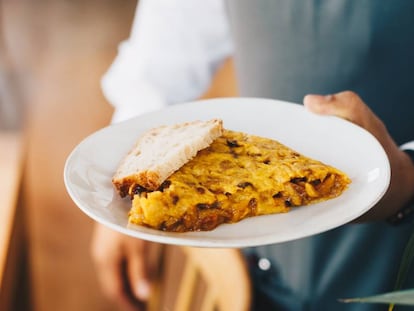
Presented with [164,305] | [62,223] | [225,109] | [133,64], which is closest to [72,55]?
[62,223]

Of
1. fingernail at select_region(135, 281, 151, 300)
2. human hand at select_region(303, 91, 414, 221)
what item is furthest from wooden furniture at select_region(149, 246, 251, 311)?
human hand at select_region(303, 91, 414, 221)

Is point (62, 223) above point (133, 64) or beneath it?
beneath

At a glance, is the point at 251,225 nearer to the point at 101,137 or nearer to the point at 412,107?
the point at 101,137

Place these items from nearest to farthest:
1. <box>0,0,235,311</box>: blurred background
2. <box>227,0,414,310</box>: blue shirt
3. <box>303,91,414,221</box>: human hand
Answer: <box>303,91,414,221</box>: human hand
<box>227,0,414,310</box>: blue shirt
<box>0,0,235,311</box>: blurred background

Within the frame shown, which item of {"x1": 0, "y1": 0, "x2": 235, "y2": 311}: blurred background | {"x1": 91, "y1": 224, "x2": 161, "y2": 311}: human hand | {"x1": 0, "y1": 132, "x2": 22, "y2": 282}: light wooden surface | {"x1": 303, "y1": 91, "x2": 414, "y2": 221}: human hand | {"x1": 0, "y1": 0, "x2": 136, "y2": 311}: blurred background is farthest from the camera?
{"x1": 0, "y1": 0, "x2": 136, "y2": 311}: blurred background

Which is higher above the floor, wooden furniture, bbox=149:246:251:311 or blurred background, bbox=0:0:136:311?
wooden furniture, bbox=149:246:251:311

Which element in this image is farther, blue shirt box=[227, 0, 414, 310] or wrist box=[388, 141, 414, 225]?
blue shirt box=[227, 0, 414, 310]

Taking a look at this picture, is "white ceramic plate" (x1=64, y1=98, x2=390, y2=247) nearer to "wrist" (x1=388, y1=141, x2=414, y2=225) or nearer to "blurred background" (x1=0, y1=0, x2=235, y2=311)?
"wrist" (x1=388, y1=141, x2=414, y2=225)
